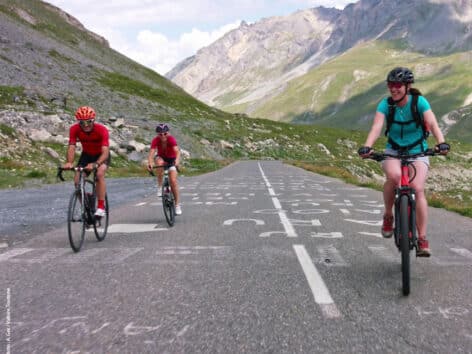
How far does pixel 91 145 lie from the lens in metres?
8.83

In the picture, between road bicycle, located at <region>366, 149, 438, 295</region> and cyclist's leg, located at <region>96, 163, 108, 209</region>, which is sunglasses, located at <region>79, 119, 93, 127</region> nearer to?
cyclist's leg, located at <region>96, 163, 108, 209</region>

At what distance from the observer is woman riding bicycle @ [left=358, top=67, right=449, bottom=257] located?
5.93 meters

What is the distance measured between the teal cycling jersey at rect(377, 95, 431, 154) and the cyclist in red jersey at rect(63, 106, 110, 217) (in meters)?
4.76

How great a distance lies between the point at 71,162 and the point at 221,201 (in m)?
7.59

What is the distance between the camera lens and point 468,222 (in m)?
11.2

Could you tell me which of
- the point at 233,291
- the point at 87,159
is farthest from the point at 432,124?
the point at 87,159

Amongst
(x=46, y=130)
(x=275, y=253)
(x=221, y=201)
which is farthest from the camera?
(x=46, y=130)

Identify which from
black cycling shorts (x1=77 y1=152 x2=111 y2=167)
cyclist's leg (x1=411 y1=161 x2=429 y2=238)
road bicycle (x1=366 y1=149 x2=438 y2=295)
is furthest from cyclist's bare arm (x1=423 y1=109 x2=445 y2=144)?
black cycling shorts (x1=77 y1=152 x2=111 y2=167)

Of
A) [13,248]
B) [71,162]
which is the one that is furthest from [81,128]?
[13,248]

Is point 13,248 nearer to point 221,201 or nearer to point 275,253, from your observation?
point 275,253

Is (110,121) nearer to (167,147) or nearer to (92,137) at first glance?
(167,147)

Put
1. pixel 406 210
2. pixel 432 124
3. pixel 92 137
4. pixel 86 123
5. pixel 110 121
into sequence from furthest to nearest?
pixel 110 121 → pixel 92 137 → pixel 86 123 → pixel 432 124 → pixel 406 210

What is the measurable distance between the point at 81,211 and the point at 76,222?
30 centimetres

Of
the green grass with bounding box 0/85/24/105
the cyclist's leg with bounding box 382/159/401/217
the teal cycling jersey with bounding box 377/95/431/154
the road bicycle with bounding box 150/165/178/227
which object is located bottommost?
the road bicycle with bounding box 150/165/178/227
